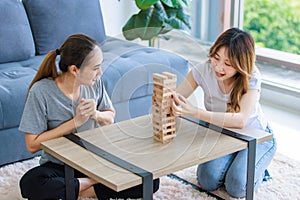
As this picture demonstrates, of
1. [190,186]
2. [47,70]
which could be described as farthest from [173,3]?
[47,70]

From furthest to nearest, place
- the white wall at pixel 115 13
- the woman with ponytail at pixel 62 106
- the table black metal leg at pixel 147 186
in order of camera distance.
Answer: the white wall at pixel 115 13 → the woman with ponytail at pixel 62 106 → the table black metal leg at pixel 147 186

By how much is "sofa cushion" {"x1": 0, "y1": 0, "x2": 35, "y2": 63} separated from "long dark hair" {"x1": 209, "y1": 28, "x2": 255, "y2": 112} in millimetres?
1305

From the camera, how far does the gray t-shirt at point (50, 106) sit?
6.71 feet

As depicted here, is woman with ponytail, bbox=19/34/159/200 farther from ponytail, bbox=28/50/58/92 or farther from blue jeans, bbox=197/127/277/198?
blue jeans, bbox=197/127/277/198

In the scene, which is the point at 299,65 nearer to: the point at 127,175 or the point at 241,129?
the point at 241,129

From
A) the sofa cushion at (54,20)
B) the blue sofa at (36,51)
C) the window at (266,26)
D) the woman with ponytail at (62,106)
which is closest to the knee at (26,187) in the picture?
the woman with ponytail at (62,106)

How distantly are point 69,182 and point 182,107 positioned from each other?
477 millimetres

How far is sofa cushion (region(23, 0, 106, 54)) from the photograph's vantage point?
3172 millimetres

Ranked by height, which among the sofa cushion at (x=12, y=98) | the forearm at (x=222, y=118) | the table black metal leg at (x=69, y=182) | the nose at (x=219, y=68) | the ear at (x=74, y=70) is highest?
the ear at (x=74, y=70)

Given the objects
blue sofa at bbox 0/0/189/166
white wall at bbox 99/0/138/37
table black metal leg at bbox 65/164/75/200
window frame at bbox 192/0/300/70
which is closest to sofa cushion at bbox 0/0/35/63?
blue sofa at bbox 0/0/189/166

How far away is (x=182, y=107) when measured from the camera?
196cm

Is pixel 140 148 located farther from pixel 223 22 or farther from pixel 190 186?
pixel 223 22

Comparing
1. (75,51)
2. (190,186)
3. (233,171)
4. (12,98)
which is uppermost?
(75,51)

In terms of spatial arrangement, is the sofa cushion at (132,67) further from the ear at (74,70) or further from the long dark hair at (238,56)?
the long dark hair at (238,56)
